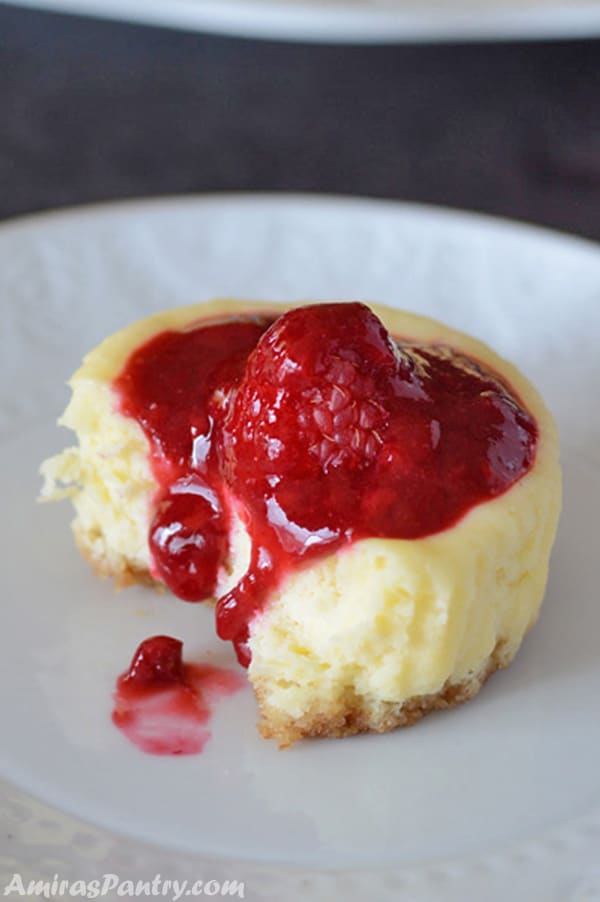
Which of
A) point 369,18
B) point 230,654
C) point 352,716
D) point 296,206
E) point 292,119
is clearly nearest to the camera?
point 352,716

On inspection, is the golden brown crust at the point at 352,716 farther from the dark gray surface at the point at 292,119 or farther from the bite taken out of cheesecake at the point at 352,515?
the dark gray surface at the point at 292,119

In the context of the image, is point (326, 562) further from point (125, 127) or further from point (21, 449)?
point (125, 127)

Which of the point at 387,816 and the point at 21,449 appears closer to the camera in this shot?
the point at 387,816

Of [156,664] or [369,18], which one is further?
[369,18]

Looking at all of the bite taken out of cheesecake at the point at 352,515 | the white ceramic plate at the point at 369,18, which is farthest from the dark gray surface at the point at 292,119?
the bite taken out of cheesecake at the point at 352,515

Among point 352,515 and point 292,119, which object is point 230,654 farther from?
point 292,119

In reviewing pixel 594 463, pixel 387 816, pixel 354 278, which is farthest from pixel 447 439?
pixel 354 278

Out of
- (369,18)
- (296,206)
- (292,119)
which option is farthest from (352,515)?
(292,119)
